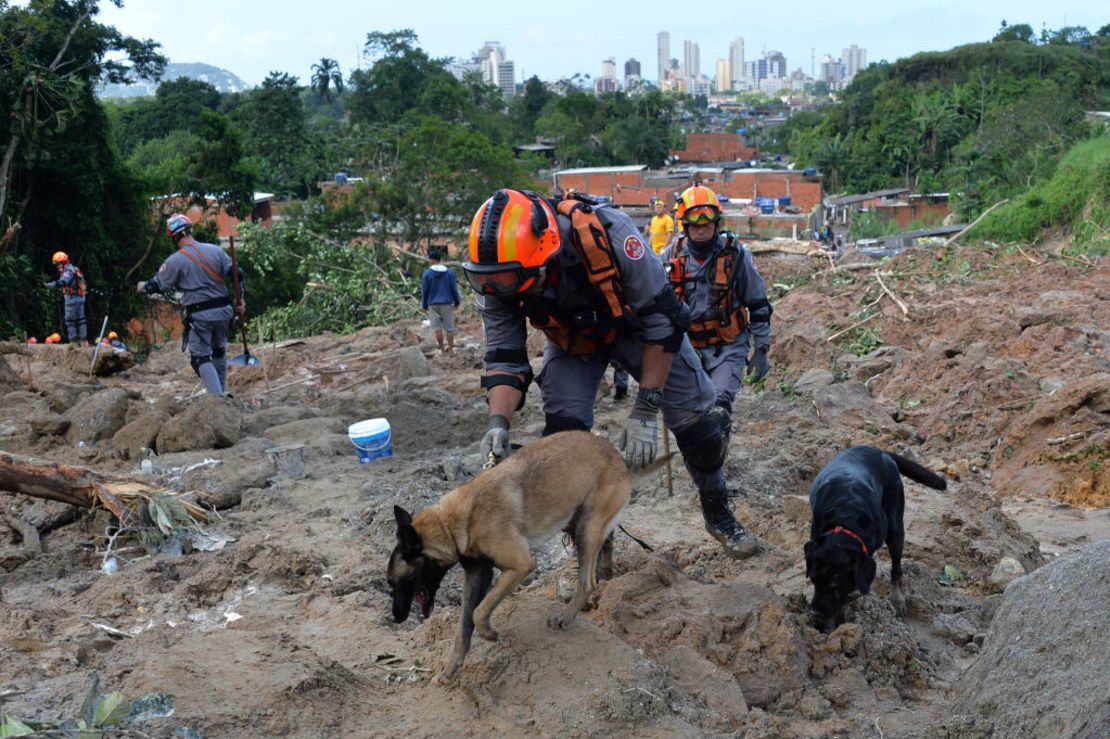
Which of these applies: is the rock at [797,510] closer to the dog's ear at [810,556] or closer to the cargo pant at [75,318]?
the dog's ear at [810,556]

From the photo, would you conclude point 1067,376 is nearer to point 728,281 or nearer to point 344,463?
point 728,281

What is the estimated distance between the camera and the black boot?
584 cm

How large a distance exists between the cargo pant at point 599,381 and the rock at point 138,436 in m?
4.96

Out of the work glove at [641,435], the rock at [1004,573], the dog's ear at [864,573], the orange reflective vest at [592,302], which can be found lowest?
the rock at [1004,573]

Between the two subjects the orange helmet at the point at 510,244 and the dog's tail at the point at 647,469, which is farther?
the dog's tail at the point at 647,469

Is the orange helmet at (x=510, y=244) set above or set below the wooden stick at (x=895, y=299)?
above

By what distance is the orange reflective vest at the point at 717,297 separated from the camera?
7082mm

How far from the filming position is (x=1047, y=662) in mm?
3590

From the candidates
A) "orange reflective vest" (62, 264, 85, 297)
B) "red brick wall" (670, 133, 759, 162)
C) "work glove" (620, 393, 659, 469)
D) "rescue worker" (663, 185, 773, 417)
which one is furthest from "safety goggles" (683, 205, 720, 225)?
"red brick wall" (670, 133, 759, 162)

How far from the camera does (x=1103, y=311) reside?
1250cm

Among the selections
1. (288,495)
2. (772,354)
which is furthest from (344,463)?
(772,354)

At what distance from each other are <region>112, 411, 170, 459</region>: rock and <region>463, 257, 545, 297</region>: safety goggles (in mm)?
5330

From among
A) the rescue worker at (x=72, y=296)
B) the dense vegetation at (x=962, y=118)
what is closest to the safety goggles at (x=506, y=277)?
the rescue worker at (x=72, y=296)

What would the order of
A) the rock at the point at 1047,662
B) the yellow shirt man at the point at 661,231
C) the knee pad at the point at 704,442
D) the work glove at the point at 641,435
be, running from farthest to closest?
the yellow shirt man at the point at 661,231, the knee pad at the point at 704,442, the work glove at the point at 641,435, the rock at the point at 1047,662
